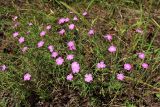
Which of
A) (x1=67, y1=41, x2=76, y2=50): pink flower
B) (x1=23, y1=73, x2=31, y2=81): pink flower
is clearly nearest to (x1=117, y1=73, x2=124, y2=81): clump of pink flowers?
(x1=67, y1=41, x2=76, y2=50): pink flower

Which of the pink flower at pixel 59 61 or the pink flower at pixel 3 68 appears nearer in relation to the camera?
the pink flower at pixel 59 61

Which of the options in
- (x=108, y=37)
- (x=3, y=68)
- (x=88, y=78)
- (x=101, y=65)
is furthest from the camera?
(x=108, y=37)

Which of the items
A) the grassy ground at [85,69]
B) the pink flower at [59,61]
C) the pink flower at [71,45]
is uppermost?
the pink flower at [71,45]

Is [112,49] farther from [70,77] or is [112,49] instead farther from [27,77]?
[27,77]

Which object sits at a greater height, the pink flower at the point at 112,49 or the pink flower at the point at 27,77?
the pink flower at the point at 112,49

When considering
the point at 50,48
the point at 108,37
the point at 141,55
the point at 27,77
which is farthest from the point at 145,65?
the point at 27,77

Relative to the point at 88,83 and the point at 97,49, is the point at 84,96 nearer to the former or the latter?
the point at 88,83

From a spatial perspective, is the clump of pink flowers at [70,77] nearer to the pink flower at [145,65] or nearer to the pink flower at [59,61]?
the pink flower at [59,61]

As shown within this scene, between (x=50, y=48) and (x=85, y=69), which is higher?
(x=50, y=48)

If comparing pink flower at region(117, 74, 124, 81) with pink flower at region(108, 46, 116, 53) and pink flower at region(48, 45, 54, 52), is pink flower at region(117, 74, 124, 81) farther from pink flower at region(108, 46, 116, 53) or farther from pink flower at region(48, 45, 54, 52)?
pink flower at region(48, 45, 54, 52)

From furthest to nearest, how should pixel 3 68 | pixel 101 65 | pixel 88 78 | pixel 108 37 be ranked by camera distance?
pixel 108 37 → pixel 3 68 → pixel 101 65 → pixel 88 78

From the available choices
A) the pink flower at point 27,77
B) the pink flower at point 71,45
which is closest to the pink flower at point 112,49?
the pink flower at point 71,45
